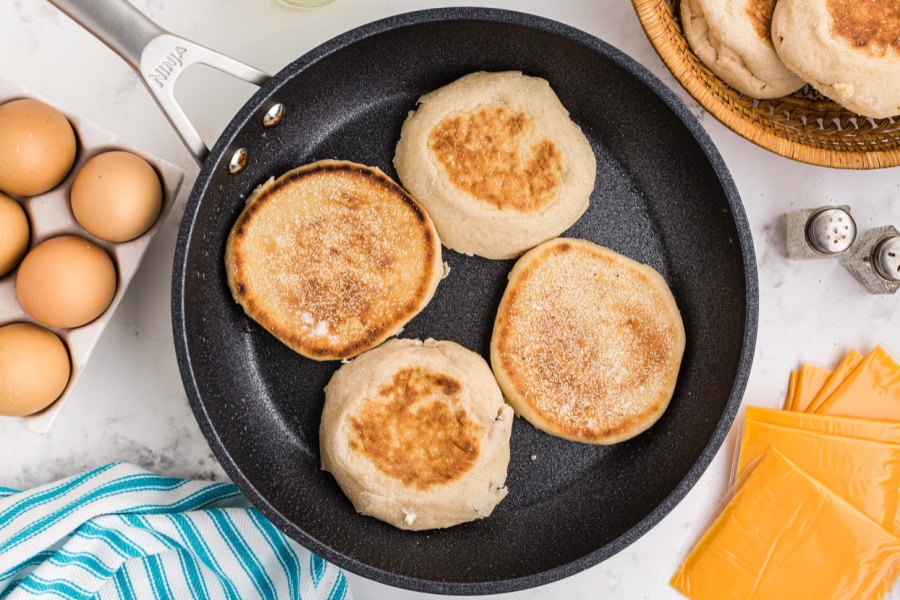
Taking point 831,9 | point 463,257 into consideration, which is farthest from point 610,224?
point 831,9

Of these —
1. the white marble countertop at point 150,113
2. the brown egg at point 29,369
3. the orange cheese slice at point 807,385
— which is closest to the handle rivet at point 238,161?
the white marble countertop at point 150,113

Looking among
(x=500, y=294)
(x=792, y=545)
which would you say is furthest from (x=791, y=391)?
(x=500, y=294)

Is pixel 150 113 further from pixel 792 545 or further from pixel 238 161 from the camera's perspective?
pixel 792 545

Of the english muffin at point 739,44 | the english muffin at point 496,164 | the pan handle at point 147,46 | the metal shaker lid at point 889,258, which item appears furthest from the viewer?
the metal shaker lid at point 889,258

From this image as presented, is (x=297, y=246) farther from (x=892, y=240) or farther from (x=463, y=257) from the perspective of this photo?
(x=892, y=240)

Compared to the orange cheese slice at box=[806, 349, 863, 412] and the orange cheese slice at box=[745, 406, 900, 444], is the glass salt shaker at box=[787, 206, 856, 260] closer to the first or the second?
the orange cheese slice at box=[806, 349, 863, 412]

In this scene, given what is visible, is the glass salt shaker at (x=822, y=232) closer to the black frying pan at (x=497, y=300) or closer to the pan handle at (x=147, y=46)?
the black frying pan at (x=497, y=300)
